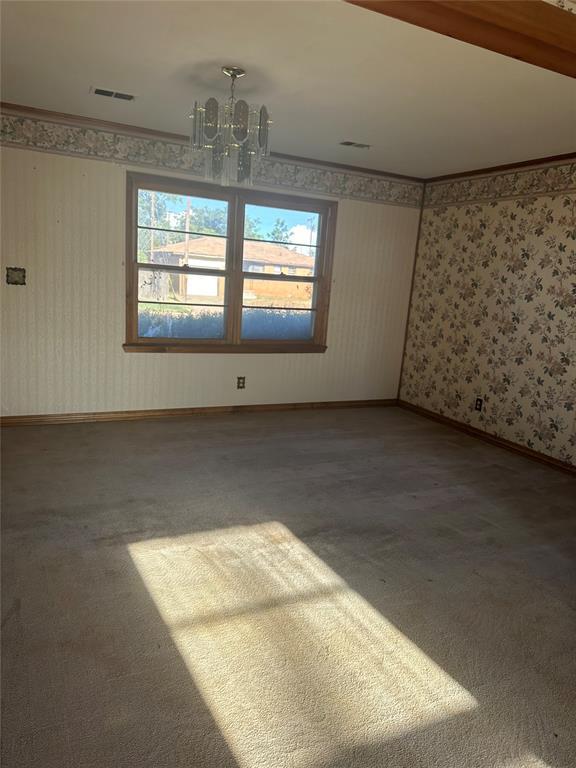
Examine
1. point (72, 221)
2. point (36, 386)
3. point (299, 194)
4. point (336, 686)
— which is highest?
point (299, 194)

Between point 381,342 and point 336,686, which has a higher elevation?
point 381,342

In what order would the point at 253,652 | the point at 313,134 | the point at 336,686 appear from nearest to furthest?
the point at 336,686, the point at 253,652, the point at 313,134

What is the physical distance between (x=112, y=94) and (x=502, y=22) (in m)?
2.65

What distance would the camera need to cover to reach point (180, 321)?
16.0 feet

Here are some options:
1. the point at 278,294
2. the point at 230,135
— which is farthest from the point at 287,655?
the point at 278,294

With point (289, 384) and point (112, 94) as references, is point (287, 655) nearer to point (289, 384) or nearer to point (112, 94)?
point (112, 94)

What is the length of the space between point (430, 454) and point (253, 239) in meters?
2.50

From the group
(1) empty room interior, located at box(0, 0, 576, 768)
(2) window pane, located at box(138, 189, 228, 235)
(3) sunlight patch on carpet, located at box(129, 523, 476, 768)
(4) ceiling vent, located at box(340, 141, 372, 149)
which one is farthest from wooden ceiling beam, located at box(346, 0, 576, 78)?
(2) window pane, located at box(138, 189, 228, 235)

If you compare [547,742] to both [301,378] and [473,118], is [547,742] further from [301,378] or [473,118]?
[301,378]

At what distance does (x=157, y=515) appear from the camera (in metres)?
3.02

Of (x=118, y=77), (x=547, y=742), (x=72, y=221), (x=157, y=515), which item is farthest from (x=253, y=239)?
(x=547, y=742)

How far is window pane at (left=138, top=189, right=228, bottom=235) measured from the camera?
4566 millimetres

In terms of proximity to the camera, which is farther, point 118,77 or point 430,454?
point 430,454

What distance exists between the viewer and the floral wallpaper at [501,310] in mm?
4203
